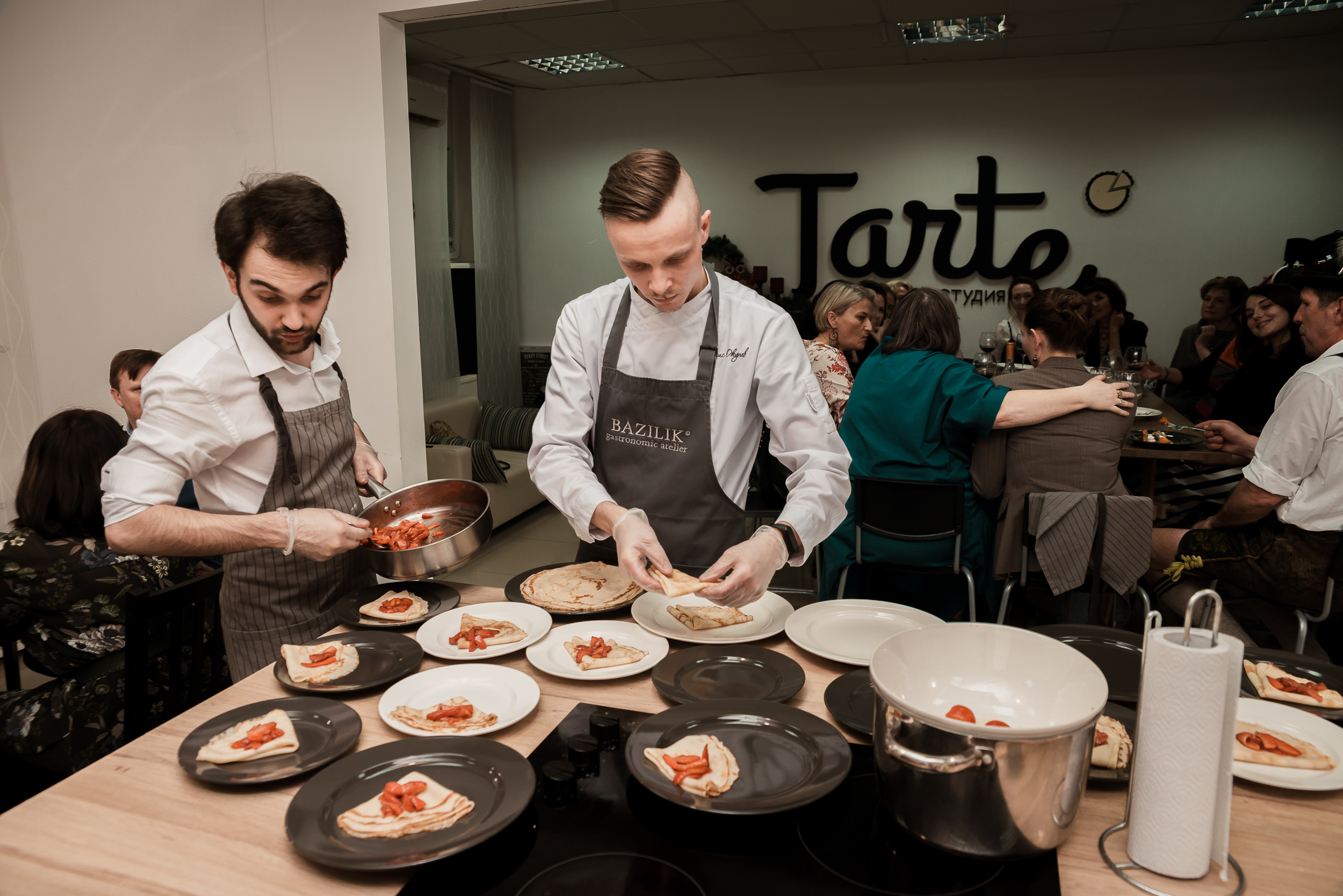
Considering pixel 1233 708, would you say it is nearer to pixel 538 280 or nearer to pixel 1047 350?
pixel 1047 350

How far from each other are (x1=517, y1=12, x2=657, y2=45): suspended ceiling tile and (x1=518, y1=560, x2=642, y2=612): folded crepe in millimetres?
4461

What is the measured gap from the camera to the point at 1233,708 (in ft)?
2.94

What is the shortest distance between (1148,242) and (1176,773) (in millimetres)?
6872

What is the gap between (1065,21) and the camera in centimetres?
560

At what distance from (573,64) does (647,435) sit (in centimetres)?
584

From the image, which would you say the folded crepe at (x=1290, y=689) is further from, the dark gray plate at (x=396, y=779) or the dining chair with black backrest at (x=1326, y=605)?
the dining chair with black backrest at (x=1326, y=605)

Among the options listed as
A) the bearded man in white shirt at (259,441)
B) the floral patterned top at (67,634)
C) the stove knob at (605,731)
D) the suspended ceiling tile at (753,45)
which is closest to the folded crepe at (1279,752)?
the stove knob at (605,731)

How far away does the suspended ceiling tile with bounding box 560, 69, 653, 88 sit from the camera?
276 inches

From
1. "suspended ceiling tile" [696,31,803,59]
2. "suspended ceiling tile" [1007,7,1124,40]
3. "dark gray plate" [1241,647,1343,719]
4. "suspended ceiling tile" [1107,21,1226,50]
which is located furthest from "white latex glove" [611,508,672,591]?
"suspended ceiling tile" [1107,21,1226,50]

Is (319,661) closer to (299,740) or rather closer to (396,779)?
(299,740)

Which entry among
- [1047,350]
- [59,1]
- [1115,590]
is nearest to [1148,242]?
[1047,350]

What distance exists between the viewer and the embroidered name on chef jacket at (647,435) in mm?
1898

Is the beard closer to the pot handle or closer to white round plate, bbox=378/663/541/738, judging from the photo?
white round plate, bbox=378/663/541/738

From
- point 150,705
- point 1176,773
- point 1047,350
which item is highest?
point 1047,350
